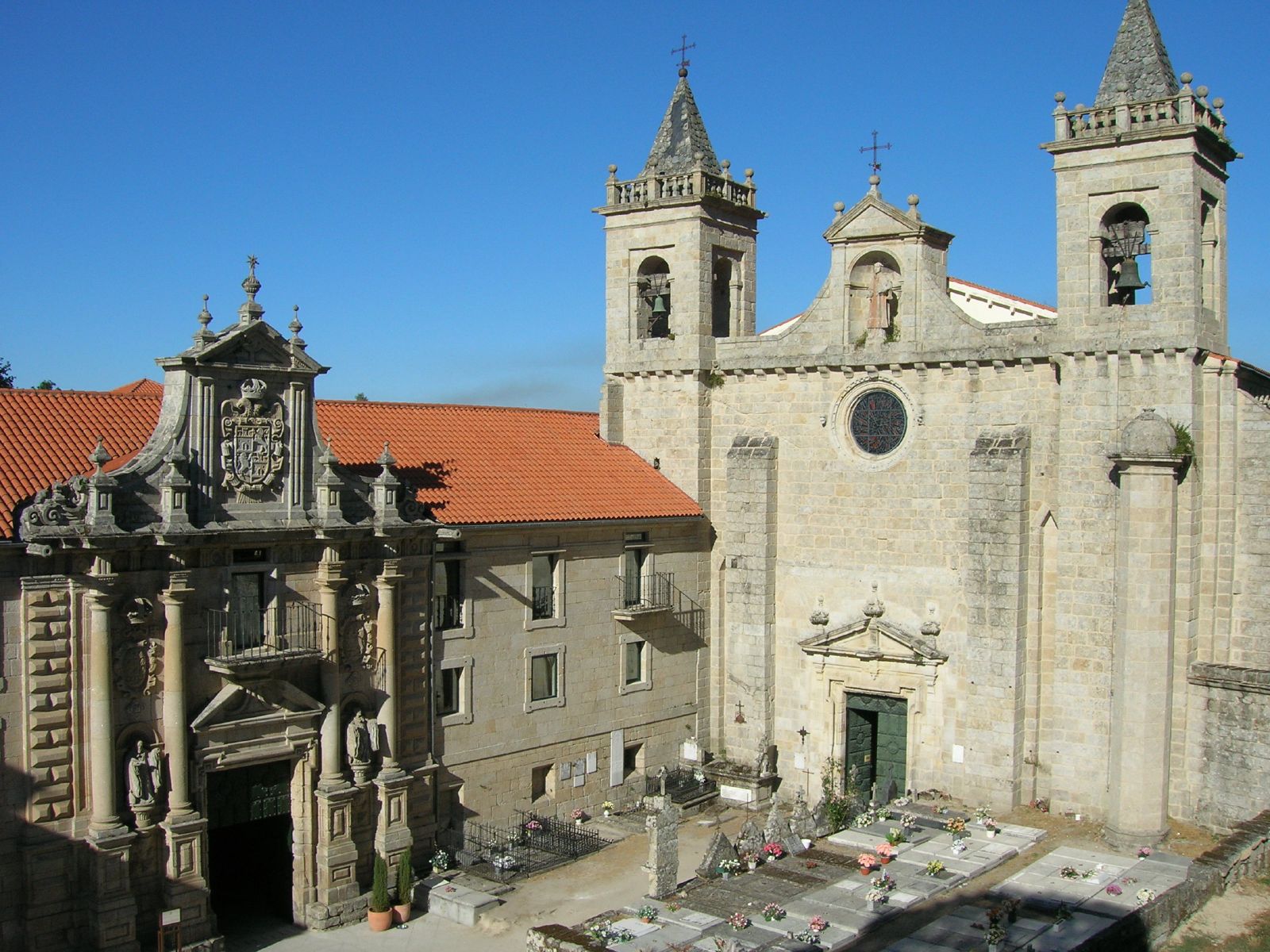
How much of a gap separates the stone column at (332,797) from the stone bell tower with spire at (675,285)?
35.3 feet

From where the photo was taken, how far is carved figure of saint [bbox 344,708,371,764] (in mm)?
22844

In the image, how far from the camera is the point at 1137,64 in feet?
82.7

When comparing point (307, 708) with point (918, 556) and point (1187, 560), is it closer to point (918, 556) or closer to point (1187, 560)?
point (918, 556)

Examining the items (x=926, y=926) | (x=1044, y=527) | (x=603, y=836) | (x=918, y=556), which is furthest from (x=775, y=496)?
(x=926, y=926)

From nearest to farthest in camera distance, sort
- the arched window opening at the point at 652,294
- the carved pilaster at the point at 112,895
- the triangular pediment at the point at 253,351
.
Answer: the carved pilaster at the point at 112,895, the triangular pediment at the point at 253,351, the arched window opening at the point at 652,294

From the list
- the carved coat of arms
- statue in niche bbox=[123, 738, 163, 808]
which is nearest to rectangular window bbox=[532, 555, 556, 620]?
the carved coat of arms

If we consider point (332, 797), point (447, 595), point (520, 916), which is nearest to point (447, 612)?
point (447, 595)

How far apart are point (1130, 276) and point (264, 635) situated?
58.9 feet

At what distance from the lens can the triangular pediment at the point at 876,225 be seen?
27469 mm

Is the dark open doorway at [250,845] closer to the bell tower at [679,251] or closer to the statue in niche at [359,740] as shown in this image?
the statue in niche at [359,740]

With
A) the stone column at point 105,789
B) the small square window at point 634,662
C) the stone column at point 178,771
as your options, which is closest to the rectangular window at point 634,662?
the small square window at point 634,662

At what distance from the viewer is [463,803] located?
25.2 meters

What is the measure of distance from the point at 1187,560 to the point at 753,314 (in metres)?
12.3

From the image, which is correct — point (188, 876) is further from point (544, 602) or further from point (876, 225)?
point (876, 225)
